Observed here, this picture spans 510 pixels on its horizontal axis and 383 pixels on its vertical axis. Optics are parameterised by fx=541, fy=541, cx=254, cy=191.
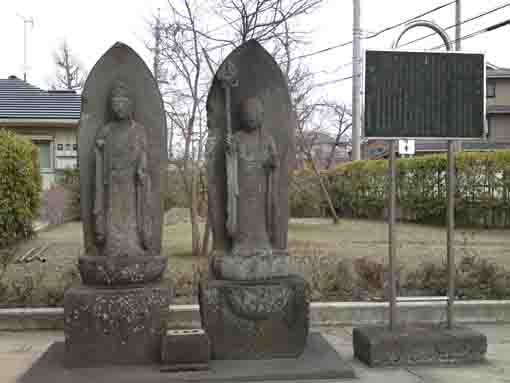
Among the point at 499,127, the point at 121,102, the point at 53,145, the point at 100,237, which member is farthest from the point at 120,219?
Result: the point at 499,127

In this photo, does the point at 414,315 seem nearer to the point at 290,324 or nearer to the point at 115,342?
the point at 290,324

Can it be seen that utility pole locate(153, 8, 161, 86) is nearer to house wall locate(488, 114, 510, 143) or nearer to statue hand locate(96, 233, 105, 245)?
statue hand locate(96, 233, 105, 245)

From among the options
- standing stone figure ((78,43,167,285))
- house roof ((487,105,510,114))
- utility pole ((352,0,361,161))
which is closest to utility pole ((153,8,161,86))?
standing stone figure ((78,43,167,285))

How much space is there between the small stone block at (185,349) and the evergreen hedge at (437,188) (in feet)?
46.0

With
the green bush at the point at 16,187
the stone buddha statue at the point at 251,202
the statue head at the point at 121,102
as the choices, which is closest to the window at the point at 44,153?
the green bush at the point at 16,187

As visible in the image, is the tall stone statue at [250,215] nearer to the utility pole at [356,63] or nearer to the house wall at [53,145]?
the house wall at [53,145]

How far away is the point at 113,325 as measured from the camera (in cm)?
436

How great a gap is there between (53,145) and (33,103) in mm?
1584

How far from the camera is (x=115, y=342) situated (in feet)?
14.3

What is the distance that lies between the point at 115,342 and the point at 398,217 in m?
16.3

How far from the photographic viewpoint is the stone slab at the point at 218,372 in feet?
13.4

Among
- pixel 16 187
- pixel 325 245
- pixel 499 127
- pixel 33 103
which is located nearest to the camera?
pixel 16 187

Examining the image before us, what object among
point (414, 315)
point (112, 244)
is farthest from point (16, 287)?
point (414, 315)

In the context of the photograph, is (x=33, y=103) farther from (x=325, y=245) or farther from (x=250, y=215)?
(x=250, y=215)
